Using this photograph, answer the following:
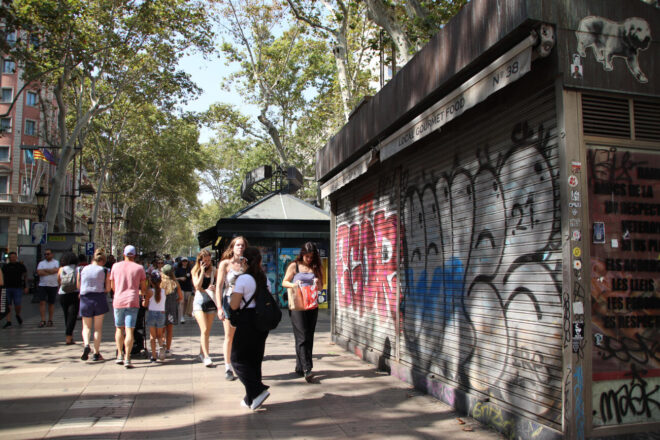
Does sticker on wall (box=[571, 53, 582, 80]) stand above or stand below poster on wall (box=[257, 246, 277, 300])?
above

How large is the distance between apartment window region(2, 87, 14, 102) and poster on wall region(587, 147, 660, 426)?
48.0 metres

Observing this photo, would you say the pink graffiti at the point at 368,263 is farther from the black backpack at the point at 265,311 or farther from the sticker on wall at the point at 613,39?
the sticker on wall at the point at 613,39

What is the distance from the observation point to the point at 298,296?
23.3ft

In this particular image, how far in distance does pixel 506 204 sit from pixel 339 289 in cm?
584

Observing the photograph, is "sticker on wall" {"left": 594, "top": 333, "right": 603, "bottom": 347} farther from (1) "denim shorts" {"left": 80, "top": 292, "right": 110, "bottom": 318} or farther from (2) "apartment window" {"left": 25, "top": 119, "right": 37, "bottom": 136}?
(2) "apartment window" {"left": 25, "top": 119, "right": 37, "bottom": 136}

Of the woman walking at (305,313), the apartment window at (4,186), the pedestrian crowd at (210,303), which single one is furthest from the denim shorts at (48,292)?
the apartment window at (4,186)

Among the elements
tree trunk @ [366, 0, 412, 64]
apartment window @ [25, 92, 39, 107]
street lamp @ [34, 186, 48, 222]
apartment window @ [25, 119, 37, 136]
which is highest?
apartment window @ [25, 92, 39, 107]

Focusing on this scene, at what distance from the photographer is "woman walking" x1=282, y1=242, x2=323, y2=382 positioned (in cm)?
692

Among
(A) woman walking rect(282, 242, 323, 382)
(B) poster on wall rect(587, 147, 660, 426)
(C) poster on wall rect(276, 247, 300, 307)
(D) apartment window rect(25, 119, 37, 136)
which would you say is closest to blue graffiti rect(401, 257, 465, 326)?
(A) woman walking rect(282, 242, 323, 382)

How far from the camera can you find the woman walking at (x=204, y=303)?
25.1 feet

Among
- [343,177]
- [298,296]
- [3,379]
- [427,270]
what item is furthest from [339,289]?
[3,379]

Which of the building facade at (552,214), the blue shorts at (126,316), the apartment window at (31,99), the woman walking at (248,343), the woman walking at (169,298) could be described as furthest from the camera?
the apartment window at (31,99)

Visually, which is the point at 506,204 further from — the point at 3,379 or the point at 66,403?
the point at 3,379

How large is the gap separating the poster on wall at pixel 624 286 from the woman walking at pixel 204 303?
5124 mm
